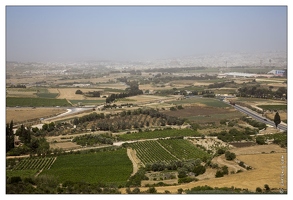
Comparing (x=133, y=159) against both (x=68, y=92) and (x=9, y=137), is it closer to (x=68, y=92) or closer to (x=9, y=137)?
(x=9, y=137)

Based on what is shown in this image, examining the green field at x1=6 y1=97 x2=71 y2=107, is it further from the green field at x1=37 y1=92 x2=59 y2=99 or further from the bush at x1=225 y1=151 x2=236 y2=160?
the bush at x1=225 y1=151 x2=236 y2=160

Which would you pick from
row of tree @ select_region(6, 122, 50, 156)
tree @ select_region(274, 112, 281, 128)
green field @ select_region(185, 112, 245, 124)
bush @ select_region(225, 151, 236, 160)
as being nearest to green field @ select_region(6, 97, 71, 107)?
row of tree @ select_region(6, 122, 50, 156)

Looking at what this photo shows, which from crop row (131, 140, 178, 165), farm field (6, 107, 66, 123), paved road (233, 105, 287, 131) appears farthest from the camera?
paved road (233, 105, 287, 131)

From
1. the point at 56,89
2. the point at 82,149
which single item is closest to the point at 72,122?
the point at 82,149

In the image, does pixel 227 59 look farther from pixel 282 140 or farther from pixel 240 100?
pixel 282 140

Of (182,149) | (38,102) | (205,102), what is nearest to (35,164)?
(182,149)

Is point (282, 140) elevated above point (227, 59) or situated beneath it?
situated beneath
